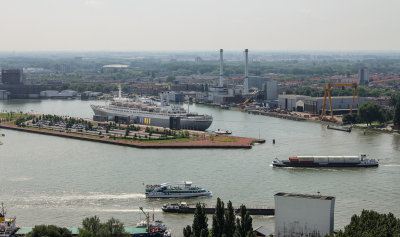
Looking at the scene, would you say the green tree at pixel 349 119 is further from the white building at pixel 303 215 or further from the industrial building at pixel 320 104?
the white building at pixel 303 215

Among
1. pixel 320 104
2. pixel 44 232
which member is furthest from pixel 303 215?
pixel 320 104

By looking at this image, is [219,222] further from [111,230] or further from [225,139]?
[225,139]

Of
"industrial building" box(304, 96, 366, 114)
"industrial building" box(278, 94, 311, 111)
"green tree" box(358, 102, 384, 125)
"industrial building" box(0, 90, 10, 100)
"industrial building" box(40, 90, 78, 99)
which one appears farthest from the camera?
"industrial building" box(40, 90, 78, 99)

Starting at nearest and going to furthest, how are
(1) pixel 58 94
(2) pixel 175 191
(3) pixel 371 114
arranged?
1. (2) pixel 175 191
2. (3) pixel 371 114
3. (1) pixel 58 94

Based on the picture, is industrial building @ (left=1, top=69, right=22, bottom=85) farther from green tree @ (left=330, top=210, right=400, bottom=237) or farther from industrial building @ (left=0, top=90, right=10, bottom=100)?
green tree @ (left=330, top=210, right=400, bottom=237)

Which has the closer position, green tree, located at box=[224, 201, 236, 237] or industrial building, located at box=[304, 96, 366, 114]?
green tree, located at box=[224, 201, 236, 237]

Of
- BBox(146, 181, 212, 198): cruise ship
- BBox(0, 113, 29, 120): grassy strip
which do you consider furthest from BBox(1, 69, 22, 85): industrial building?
BBox(146, 181, 212, 198): cruise ship
